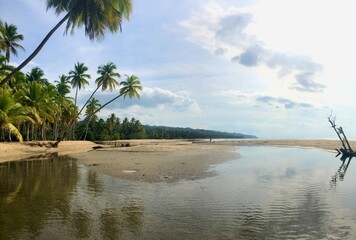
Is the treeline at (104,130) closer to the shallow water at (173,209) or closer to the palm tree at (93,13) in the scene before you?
the palm tree at (93,13)

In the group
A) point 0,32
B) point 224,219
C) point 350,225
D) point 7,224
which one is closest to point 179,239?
point 224,219

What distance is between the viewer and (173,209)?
10.9 m

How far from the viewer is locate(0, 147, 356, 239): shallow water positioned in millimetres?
8312

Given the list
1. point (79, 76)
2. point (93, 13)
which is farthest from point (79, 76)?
point (93, 13)

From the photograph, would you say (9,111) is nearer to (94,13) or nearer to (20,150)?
(20,150)

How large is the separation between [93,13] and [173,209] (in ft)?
50.4

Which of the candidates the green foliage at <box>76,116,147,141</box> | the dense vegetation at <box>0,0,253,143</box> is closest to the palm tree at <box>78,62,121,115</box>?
the dense vegetation at <box>0,0,253,143</box>

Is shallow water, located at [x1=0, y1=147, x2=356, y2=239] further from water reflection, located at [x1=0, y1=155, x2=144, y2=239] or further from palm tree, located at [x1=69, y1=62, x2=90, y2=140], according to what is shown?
palm tree, located at [x1=69, y1=62, x2=90, y2=140]

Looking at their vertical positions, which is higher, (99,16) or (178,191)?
(99,16)

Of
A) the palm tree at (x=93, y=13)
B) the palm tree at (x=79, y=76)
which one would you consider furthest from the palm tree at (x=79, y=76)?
the palm tree at (x=93, y=13)

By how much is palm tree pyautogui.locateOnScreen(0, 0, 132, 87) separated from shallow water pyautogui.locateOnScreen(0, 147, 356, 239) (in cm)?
1041

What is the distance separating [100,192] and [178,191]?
336 cm

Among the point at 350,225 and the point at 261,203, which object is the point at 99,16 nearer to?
the point at 261,203

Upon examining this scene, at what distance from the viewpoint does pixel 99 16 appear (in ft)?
70.7
